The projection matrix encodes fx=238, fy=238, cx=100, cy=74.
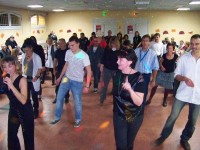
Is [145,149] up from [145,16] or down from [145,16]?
down

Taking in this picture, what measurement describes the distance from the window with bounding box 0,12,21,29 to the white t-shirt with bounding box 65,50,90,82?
25.7ft

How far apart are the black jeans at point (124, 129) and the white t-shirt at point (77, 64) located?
1626 millimetres

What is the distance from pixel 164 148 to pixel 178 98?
0.78 metres

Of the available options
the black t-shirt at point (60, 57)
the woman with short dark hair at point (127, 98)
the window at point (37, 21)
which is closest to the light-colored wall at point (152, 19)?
the window at point (37, 21)

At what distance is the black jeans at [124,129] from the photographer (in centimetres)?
222

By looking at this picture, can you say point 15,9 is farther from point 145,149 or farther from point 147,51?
point 145,149

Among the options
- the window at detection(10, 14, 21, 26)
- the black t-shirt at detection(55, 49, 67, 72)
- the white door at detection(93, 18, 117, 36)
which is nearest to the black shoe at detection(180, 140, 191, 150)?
the black t-shirt at detection(55, 49, 67, 72)

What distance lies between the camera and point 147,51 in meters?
4.34

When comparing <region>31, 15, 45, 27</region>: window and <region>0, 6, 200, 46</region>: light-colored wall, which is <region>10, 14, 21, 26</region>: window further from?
<region>0, 6, 200, 46</region>: light-colored wall

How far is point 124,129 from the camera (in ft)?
7.35

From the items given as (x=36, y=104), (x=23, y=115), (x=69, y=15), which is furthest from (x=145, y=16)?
(x=23, y=115)

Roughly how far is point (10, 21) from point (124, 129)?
34.0 ft

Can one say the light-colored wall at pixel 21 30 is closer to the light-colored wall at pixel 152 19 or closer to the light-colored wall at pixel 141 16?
the light-colored wall at pixel 141 16

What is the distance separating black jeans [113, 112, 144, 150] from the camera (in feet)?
7.28
